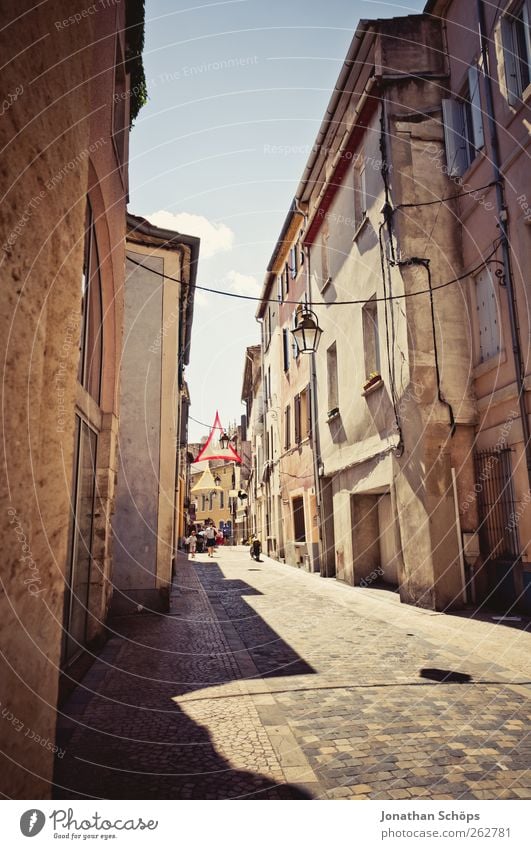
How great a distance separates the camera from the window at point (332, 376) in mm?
15235

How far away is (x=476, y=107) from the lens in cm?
979

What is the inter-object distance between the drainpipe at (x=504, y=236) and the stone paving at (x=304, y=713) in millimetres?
3077

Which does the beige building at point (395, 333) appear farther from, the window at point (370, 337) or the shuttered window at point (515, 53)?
the shuttered window at point (515, 53)

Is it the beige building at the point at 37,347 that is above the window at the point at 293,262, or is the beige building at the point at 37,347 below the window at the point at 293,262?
below

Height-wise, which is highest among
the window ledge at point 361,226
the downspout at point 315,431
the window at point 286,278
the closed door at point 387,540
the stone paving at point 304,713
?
the window at point 286,278

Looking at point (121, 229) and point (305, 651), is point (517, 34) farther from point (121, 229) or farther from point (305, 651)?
point (305, 651)

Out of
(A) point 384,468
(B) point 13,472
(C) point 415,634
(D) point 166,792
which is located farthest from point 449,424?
(B) point 13,472

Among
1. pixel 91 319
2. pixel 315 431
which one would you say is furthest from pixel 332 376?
pixel 91 319

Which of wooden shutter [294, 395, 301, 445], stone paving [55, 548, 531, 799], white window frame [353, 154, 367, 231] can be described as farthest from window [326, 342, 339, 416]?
stone paving [55, 548, 531, 799]

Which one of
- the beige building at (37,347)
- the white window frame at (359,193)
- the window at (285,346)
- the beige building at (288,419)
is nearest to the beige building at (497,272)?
the white window frame at (359,193)

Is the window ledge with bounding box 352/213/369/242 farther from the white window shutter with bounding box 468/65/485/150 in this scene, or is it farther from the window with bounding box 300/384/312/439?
the window with bounding box 300/384/312/439

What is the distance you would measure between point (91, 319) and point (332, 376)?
919cm

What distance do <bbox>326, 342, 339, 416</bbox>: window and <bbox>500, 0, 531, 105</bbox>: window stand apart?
7288 mm

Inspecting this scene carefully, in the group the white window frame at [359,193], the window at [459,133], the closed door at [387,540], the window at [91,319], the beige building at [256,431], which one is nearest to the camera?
the window at [91,319]
